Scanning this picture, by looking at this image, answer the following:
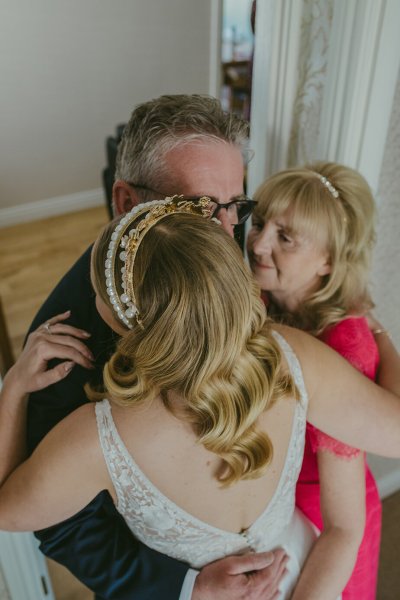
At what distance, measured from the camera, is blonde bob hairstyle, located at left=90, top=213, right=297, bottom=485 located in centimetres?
63

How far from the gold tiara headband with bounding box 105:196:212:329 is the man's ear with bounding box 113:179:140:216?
0.30 m

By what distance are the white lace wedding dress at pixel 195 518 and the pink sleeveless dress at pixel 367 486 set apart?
0.40 feet

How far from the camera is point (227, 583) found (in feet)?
2.94

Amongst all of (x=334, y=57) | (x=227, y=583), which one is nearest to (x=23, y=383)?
(x=227, y=583)

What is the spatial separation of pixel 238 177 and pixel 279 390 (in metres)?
0.51

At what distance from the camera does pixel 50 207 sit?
9.34 ft

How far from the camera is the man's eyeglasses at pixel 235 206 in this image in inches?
38.8

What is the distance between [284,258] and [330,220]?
6.1 inches

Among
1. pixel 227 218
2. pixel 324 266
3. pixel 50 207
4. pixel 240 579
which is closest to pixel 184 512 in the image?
pixel 240 579

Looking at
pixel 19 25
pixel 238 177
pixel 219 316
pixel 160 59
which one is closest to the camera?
pixel 219 316

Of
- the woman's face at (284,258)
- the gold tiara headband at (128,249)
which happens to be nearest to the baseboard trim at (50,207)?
the woman's face at (284,258)

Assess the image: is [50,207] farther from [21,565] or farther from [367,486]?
[367,486]

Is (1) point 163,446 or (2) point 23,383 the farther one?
(2) point 23,383

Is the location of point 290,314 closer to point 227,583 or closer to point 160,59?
point 227,583
